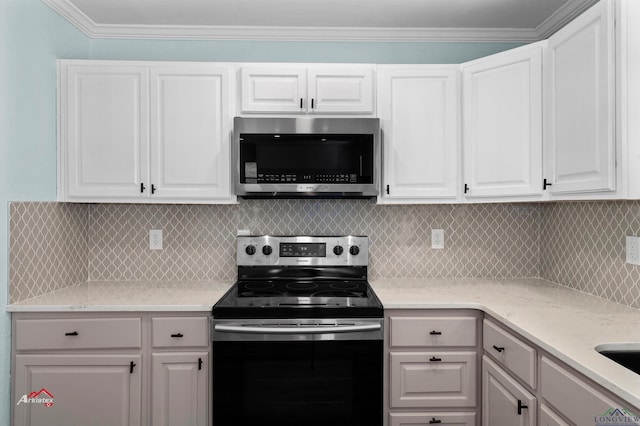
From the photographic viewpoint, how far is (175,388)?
80.0 inches

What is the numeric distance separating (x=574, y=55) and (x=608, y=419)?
1427mm

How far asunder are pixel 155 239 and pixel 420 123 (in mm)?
1773

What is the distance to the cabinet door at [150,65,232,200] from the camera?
7.70ft

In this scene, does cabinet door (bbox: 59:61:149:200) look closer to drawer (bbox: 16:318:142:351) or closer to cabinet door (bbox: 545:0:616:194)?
drawer (bbox: 16:318:142:351)

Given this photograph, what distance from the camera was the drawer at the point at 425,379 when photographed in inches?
81.7

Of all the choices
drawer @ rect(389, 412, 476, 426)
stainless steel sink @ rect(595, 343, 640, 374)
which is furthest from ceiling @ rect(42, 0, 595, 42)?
drawer @ rect(389, 412, 476, 426)

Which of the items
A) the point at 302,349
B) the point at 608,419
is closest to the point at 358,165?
the point at 302,349

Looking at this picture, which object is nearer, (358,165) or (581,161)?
(581,161)

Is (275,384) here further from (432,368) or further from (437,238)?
(437,238)

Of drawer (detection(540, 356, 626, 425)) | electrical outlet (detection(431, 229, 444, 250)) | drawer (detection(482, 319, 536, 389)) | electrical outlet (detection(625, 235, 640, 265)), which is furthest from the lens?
electrical outlet (detection(431, 229, 444, 250))

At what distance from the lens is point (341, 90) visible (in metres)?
2.37

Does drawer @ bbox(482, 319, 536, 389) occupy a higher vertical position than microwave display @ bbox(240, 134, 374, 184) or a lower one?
lower

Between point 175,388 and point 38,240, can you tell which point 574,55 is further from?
point 38,240

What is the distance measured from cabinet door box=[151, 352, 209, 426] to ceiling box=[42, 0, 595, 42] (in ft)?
6.18
